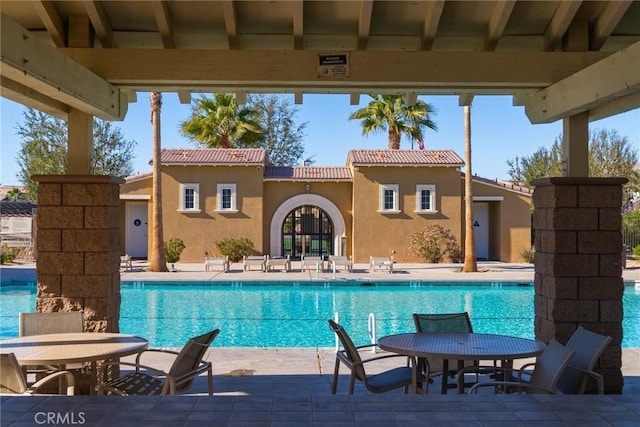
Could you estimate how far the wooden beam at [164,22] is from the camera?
559 cm

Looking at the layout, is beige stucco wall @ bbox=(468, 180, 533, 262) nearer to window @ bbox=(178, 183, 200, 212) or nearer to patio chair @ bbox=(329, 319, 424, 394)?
window @ bbox=(178, 183, 200, 212)

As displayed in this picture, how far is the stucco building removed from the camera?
24891 mm

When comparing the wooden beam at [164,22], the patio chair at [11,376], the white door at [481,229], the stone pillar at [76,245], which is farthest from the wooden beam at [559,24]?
the white door at [481,229]

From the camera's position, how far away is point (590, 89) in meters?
5.39

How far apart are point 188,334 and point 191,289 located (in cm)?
636

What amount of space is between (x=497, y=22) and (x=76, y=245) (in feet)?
15.0

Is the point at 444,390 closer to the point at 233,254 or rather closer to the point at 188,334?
the point at 188,334

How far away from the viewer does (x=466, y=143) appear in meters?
20.4

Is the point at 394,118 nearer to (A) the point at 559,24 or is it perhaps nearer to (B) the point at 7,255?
(B) the point at 7,255

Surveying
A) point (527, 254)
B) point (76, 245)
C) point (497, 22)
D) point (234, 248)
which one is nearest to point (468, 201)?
point (527, 254)

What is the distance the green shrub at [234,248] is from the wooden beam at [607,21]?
1941 centimetres

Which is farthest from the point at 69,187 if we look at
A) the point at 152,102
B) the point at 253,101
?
the point at 253,101

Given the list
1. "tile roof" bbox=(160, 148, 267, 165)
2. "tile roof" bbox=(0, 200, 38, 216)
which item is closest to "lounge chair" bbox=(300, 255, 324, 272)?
"tile roof" bbox=(160, 148, 267, 165)

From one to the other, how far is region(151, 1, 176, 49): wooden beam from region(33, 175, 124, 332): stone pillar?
4.78 ft
